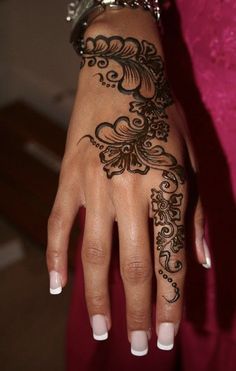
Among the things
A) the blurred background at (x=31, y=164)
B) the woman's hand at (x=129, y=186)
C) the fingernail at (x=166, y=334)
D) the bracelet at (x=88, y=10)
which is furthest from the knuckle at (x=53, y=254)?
the blurred background at (x=31, y=164)

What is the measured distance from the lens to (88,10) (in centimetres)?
70

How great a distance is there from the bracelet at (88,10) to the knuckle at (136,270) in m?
0.29

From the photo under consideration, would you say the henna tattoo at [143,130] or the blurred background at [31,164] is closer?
the henna tattoo at [143,130]

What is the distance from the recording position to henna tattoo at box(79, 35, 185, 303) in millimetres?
548

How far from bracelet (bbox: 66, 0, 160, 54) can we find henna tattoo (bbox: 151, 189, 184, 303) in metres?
0.23

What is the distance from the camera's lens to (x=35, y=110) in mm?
2234

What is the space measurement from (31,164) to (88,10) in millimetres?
1392

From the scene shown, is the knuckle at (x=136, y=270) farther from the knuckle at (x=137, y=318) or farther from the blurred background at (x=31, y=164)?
the blurred background at (x=31, y=164)

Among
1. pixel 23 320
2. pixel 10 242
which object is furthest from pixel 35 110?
Result: pixel 23 320

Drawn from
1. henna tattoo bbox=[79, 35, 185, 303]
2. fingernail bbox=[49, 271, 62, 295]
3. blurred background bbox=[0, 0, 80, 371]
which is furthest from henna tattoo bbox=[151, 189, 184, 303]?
blurred background bbox=[0, 0, 80, 371]

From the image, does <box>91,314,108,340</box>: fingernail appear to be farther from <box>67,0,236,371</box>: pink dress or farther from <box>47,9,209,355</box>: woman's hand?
<box>67,0,236,371</box>: pink dress

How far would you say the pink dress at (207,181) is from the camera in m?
0.71

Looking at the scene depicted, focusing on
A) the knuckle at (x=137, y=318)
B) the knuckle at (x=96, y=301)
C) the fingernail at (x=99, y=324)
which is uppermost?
the knuckle at (x=96, y=301)

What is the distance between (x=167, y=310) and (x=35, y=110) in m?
1.76
